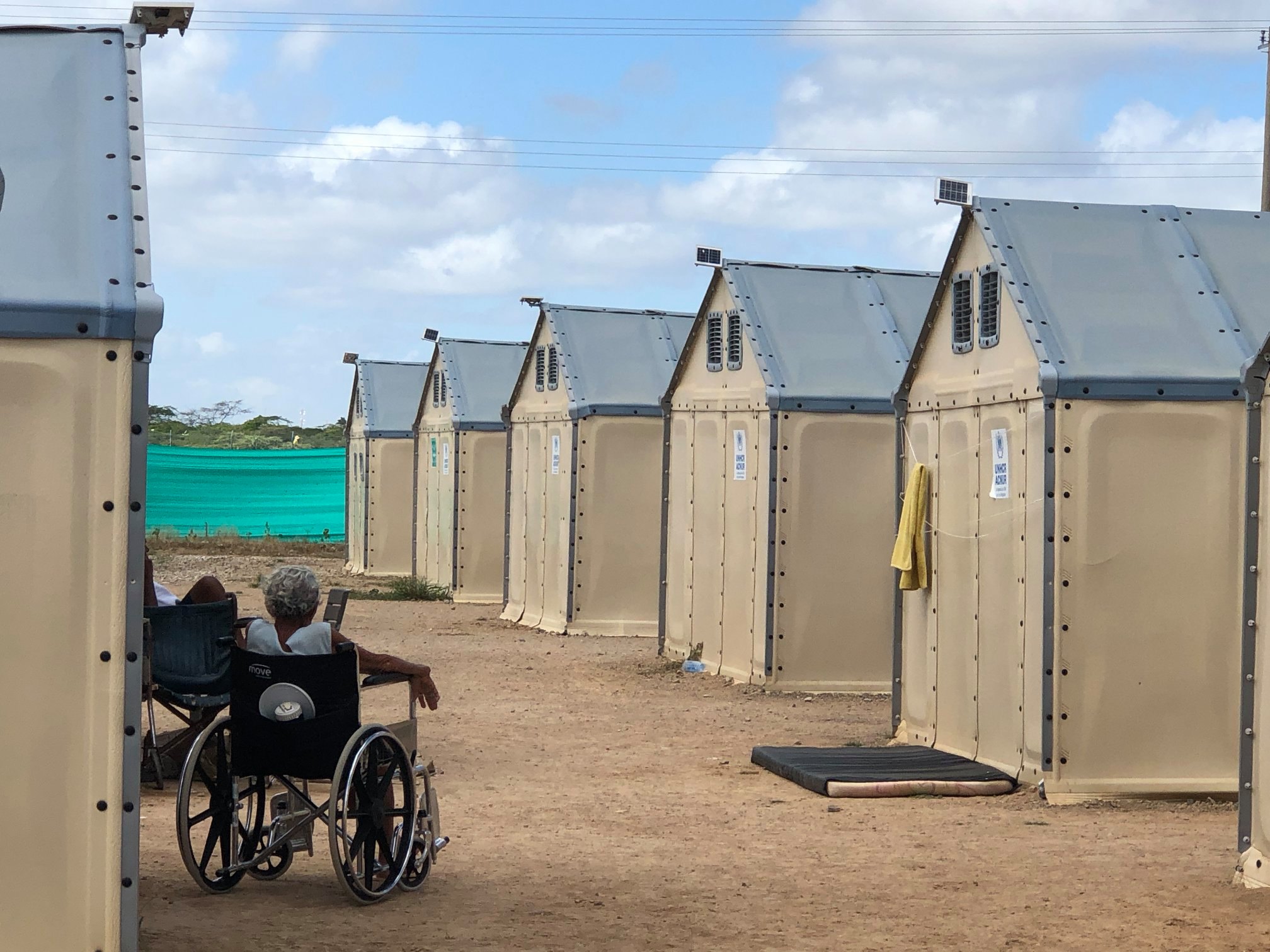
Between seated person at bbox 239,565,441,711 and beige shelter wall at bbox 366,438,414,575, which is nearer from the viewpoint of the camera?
seated person at bbox 239,565,441,711

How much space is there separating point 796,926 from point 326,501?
1155 inches

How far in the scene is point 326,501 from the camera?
34.3m

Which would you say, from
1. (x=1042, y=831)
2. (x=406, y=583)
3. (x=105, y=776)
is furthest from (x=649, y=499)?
(x=105, y=776)

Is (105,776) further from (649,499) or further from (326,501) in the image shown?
(326,501)

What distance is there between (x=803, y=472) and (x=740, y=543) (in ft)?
3.40

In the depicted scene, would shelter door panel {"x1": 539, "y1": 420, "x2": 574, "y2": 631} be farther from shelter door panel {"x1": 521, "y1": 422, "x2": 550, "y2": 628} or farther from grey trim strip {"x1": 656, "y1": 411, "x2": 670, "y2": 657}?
grey trim strip {"x1": 656, "y1": 411, "x2": 670, "y2": 657}

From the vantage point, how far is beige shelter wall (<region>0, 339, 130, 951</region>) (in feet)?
14.1

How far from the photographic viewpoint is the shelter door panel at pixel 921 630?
10.0 m

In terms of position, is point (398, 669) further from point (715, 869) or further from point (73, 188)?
point (73, 188)

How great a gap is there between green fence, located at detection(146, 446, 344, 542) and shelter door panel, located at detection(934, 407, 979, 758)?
2475cm

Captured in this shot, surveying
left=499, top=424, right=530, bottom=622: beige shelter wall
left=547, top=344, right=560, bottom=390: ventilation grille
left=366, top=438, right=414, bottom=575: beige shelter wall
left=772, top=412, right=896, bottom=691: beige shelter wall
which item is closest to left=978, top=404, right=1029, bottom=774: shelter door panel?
left=772, top=412, right=896, bottom=691: beige shelter wall

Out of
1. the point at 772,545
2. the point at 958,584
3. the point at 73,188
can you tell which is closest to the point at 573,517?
the point at 772,545

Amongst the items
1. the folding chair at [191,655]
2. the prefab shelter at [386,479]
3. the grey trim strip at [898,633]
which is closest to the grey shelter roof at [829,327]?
the grey trim strip at [898,633]

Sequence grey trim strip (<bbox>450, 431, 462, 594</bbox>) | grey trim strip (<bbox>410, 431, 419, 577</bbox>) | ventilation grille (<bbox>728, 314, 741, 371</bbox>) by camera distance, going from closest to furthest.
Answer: ventilation grille (<bbox>728, 314, 741, 371</bbox>) → grey trim strip (<bbox>450, 431, 462, 594</bbox>) → grey trim strip (<bbox>410, 431, 419, 577</bbox>)
